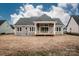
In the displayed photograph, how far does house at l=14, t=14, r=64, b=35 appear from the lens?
6.84 meters

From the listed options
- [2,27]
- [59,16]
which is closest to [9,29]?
[2,27]

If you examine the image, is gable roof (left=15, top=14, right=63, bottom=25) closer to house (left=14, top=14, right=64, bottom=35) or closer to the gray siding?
house (left=14, top=14, right=64, bottom=35)

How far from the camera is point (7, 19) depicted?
271 inches

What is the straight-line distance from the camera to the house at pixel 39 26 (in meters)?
6.84

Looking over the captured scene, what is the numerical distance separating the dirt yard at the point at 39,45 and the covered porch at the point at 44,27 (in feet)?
0.32

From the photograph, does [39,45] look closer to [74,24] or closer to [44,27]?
[44,27]

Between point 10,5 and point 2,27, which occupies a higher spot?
point 10,5

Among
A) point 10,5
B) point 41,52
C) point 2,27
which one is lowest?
point 41,52

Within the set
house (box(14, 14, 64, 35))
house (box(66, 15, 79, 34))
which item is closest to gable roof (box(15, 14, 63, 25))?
house (box(14, 14, 64, 35))

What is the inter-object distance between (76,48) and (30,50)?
866mm

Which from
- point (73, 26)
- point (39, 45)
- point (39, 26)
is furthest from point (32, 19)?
point (73, 26)

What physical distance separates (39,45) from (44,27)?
1.17 feet

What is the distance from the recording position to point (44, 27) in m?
6.87

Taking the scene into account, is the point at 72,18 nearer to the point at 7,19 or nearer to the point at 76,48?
the point at 76,48
